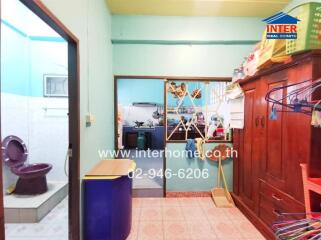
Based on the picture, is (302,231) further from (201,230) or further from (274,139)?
(201,230)

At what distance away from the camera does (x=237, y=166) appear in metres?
2.79

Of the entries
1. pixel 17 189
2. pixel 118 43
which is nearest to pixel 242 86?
pixel 118 43

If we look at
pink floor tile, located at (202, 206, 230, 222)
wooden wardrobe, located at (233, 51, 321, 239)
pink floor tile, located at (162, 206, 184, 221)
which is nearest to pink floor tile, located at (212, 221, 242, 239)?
pink floor tile, located at (202, 206, 230, 222)

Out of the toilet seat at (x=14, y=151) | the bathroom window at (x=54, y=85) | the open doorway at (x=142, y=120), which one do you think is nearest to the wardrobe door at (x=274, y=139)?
the bathroom window at (x=54, y=85)

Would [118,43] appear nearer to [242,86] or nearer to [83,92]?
[83,92]

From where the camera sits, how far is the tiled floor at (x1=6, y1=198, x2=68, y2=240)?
196 centimetres

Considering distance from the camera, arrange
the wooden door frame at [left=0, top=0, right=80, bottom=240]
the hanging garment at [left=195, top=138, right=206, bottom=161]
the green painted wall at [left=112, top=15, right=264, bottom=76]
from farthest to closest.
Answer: the hanging garment at [left=195, top=138, right=206, bottom=161], the green painted wall at [left=112, top=15, right=264, bottom=76], the wooden door frame at [left=0, top=0, right=80, bottom=240]

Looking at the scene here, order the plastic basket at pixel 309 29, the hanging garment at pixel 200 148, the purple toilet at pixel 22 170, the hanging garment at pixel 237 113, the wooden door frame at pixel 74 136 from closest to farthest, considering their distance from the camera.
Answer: the plastic basket at pixel 309 29 → the wooden door frame at pixel 74 136 → the purple toilet at pixel 22 170 → the hanging garment at pixel 237 113 → the hanging garment at pixel 200 148

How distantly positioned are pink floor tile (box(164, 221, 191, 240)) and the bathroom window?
7.62 ft

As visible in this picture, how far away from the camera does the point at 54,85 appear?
9.82ft

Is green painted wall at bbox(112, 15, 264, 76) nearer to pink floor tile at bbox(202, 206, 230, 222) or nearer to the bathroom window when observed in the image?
the bathroom window

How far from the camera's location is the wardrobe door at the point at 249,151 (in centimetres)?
229

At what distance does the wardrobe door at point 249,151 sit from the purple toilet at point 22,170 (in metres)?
2.49

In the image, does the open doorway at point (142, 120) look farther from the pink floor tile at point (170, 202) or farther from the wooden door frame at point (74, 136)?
the wooden door frame at point (74, 136)
